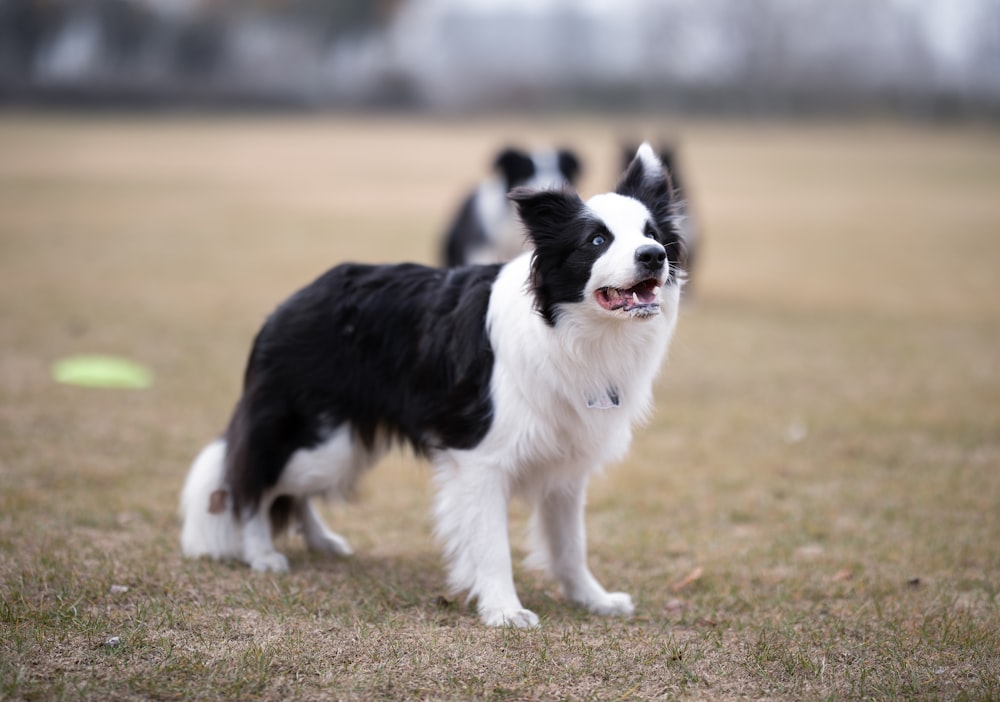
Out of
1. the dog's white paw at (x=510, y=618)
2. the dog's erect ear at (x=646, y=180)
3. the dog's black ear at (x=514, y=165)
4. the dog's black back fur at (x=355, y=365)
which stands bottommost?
the dog's white paw at (x=510, y=618)

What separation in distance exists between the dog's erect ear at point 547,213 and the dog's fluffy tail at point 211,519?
187 cm

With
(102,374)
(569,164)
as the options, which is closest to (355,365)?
(102,374)

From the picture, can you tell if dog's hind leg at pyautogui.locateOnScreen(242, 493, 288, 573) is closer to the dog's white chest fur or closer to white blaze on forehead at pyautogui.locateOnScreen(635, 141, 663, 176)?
the dog's white chest fur

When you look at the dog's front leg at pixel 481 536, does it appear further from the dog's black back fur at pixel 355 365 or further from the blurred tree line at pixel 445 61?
the blurred tree line at pixel 445 61

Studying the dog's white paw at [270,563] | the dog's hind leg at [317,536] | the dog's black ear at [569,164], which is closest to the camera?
the dog's white paw at [270,563]

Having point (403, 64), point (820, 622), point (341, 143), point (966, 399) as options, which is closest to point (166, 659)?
point (820, 622)

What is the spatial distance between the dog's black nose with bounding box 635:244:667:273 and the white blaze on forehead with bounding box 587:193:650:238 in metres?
0.17

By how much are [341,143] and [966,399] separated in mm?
35506

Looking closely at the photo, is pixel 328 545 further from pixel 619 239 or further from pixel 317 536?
pixel 619 239

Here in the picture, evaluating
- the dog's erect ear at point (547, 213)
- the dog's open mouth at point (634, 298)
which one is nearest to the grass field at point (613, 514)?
the dog's open mouth at point (634, 298)

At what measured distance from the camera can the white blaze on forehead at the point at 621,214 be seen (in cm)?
412

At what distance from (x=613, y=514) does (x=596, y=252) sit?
2.44m

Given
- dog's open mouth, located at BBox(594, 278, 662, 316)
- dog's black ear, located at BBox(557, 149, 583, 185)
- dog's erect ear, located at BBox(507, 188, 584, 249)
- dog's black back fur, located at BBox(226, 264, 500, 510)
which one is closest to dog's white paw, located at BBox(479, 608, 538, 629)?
dog's black back fur, located at BBox(226, 264, 500, 510)

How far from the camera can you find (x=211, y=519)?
16.1ft
